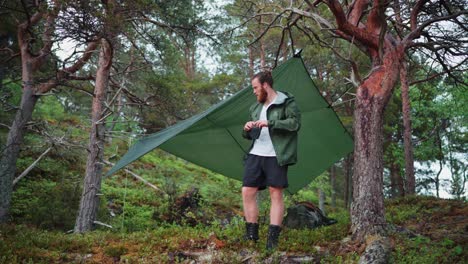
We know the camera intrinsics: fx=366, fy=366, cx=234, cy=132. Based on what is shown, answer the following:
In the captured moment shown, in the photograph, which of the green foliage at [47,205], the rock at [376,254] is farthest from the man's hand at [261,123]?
the green foliage at [47,205]

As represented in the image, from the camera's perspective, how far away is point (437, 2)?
14.9ft

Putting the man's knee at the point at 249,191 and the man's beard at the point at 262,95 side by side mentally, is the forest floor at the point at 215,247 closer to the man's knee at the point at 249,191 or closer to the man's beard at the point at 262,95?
the man's knee at the point at 249,191

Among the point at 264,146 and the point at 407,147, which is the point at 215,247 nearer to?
the point at 264,146

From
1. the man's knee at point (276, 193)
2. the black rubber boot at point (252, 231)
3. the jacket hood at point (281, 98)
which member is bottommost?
the black rubber boot at point (252, 231)

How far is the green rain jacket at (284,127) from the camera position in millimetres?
2936

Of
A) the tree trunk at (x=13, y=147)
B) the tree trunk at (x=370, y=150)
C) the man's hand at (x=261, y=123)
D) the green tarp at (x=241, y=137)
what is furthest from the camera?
the tree trunk at (x=13, y=147)

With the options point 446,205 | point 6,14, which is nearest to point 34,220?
point 6,14

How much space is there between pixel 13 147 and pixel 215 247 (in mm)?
4135

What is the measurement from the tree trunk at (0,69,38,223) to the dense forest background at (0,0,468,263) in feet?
0.06

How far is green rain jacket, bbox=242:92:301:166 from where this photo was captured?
2936mm

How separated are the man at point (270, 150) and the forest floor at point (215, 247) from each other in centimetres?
28

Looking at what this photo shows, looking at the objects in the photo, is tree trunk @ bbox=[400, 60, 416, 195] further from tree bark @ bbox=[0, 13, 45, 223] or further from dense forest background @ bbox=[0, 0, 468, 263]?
tree bark @ bbox=[0, 13, 45, 223]

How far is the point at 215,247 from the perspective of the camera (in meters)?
3.22

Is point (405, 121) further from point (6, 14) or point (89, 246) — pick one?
point (6, 14)
